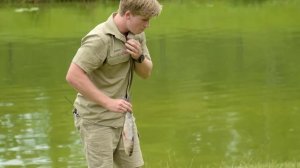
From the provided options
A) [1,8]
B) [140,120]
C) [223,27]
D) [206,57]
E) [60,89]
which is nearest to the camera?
[140,120]

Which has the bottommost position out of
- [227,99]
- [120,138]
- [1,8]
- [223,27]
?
[1,8]

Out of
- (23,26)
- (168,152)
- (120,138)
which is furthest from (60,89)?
(23,26)

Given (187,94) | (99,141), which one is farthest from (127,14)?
(187,94)

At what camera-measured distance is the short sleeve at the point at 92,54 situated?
396 centimetres

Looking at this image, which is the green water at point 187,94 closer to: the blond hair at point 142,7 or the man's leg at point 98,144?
the man's leg at point 98,144

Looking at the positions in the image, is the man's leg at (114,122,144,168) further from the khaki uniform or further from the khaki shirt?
the khaki shirt

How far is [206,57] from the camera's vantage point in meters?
17.2

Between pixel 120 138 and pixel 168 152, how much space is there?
15.5 feet

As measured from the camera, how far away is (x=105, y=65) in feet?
13.4

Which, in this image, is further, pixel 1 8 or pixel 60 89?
pixel 1 8

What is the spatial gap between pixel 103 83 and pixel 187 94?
343 inches

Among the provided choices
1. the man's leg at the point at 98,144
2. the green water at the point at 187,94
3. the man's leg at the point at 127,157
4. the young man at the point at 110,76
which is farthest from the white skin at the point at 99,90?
the green water at the point at 187,94

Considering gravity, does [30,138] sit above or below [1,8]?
above

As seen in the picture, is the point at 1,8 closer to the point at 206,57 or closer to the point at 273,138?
the point at 206,57
